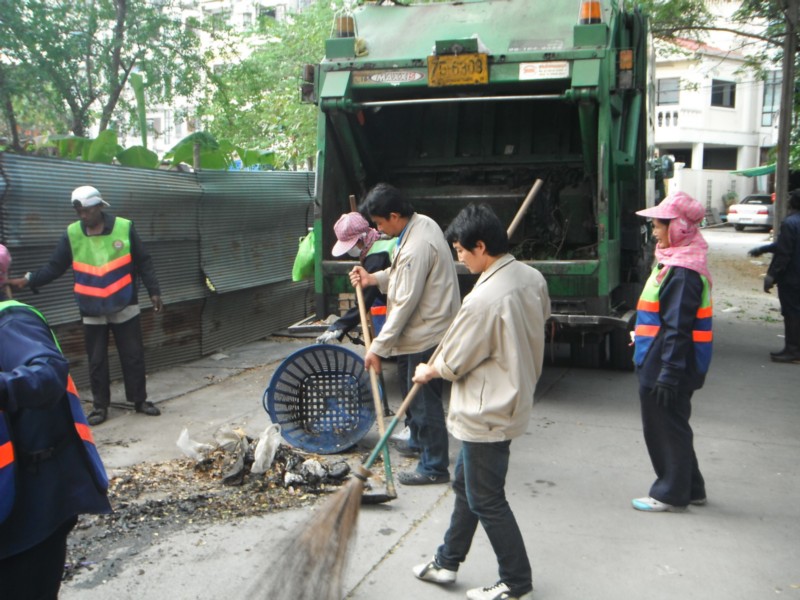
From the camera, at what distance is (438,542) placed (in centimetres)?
378

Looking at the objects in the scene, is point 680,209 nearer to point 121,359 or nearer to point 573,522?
point 573,522

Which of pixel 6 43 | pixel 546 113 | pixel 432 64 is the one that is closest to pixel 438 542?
pixel 432 64

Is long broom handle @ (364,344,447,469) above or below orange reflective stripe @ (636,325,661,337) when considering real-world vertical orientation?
below

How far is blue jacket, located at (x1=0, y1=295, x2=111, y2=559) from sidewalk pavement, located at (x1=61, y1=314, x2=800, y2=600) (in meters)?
0.90

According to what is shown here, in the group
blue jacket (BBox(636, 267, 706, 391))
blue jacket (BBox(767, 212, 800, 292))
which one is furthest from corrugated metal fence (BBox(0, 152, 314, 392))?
blue jacket (BBox(767, 212, 800, 292))

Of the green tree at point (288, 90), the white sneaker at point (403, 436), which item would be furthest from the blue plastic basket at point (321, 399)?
the green tree at point (288, 90)

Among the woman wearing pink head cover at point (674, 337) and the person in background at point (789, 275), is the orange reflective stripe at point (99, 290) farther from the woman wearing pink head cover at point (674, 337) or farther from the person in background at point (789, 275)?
the person in background at point (789, 275)

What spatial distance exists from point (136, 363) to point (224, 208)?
2596 mm

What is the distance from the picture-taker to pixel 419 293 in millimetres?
4250

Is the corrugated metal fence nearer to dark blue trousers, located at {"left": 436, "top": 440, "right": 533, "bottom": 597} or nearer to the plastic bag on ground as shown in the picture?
the plastic bag on ground

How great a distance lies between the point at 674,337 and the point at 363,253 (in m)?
2.19

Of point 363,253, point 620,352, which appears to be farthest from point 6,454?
point 620,352

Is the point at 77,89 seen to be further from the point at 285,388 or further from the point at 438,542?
the point at 438,542

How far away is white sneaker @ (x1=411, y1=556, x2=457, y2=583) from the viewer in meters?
3.33
